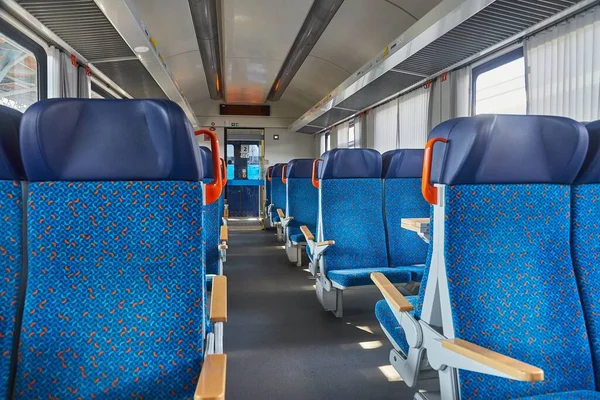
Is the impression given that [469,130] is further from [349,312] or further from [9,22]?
[9,22]

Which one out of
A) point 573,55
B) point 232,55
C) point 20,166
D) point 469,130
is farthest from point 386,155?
point 232,55

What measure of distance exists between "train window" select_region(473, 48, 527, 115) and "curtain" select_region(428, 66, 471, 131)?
10 cm

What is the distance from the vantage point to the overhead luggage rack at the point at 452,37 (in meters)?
3.26

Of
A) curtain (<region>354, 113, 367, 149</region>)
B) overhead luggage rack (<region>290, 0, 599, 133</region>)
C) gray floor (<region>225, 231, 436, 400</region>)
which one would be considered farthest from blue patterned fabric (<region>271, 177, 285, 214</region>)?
gray floor (<region>225, 231, 436, 400</region>)

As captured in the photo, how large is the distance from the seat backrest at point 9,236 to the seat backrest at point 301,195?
4581 millimetres

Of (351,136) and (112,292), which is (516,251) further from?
(351,136)

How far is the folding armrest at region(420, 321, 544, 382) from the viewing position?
107 cm

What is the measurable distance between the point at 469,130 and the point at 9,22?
171 inches

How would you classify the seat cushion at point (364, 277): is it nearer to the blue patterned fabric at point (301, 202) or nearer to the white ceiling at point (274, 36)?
the blue patterned fabric at point (301, 202)

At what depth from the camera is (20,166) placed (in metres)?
1.27

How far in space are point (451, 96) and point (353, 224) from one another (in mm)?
2934

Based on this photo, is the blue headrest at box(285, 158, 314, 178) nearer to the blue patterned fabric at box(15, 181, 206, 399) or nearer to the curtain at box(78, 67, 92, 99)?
the curtain at box(78, 67, 92, 99)

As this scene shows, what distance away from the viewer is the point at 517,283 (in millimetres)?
1507

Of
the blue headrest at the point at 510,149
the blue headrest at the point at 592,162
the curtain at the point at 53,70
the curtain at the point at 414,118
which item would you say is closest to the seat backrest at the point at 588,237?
the blue headrest at the point at 592,162
